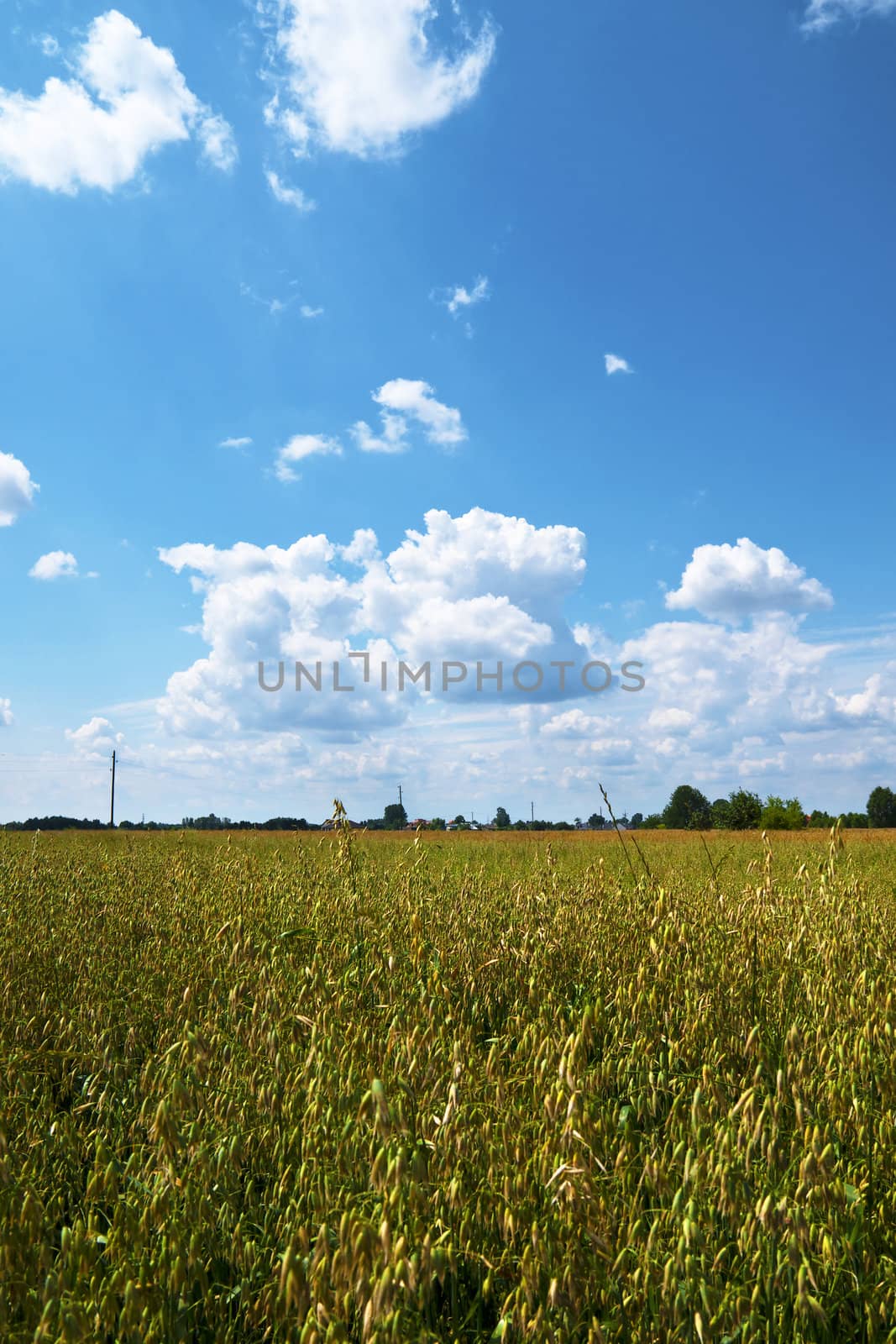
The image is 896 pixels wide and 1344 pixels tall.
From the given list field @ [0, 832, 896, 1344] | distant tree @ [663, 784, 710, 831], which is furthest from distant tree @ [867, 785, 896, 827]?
field @ [0, 832, 896, 1344]

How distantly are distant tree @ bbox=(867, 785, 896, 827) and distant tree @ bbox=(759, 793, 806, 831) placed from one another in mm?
34639

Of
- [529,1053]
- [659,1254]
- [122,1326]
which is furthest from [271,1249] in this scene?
[529,1053]

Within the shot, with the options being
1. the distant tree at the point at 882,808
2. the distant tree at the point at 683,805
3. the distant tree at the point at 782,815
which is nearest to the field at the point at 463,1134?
the distant tree at the point at 782,815

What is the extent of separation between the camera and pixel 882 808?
117m

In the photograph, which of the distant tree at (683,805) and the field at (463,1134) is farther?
the distant tree at (683,805)

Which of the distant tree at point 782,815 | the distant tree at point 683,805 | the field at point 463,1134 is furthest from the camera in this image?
the distant tree at point 683,805

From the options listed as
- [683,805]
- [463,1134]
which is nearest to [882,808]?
[683,805]

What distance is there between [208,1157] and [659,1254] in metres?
1.01

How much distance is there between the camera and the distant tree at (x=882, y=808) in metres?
116

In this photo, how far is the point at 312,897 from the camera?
5.27m

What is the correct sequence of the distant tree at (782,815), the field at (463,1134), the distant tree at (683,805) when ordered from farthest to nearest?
the distant tree at (683,805) < the distant tree at (782,815) < the field at (463,1134)

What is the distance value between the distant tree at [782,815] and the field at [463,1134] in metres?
78.0

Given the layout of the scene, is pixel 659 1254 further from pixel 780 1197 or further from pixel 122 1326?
pixel 122 1326

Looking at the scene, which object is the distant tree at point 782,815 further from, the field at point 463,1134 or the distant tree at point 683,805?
the field at point 463,1134
